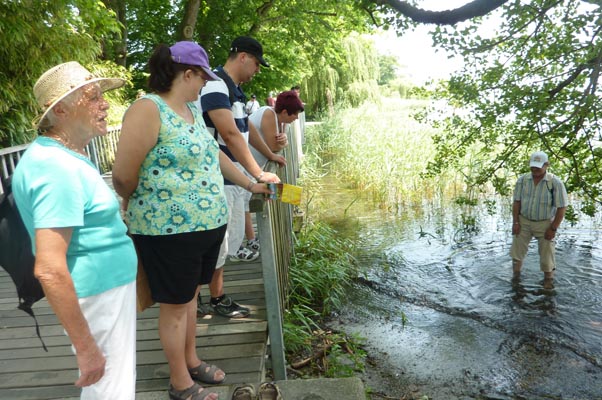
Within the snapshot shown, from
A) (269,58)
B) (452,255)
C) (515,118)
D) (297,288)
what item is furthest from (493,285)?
(269,58)

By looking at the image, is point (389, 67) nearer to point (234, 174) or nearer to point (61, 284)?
point (234, 174)

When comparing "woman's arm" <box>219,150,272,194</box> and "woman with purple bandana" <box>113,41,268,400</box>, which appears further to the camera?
"woman's arm" <box>219,150,272,194</box>

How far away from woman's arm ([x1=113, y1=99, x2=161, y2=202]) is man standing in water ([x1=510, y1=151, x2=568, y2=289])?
189 inches

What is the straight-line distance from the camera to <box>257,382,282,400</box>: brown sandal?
220cm

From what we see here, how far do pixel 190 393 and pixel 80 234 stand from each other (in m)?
1.16

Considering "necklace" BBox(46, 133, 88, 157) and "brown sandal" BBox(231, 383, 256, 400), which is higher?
"necklace" BBox(46, 133, 88, 157)

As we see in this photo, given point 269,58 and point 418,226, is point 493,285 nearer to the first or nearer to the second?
point 418,226

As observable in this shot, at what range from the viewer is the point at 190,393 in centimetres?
222

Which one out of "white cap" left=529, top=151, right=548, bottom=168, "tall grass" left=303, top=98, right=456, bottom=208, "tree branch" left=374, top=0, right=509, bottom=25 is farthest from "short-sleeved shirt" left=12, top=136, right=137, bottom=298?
"tall grass" left=303, top=98, right=456, bottom=208

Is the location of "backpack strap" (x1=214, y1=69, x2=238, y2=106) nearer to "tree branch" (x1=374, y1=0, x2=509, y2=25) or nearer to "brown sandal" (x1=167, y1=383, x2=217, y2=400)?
"brown sandal" (x1=167, y1=383, x2=217, y2=400)

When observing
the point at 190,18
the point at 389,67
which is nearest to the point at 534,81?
the point at 190,18

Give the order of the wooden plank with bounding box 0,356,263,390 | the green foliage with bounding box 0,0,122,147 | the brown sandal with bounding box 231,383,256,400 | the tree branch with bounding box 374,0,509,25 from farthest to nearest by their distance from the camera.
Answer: the green foliage with bounding box 0,0,122,147
the tree branch with bounding box 374,0,509,25
the wooden plank with bounding box 0,356,263,390
the brown sandal with bounding box 231,383,256,400

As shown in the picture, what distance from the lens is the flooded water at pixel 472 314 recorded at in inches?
154

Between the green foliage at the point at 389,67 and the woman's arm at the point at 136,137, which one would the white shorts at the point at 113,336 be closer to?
the woman's arm at the point at 136,137
